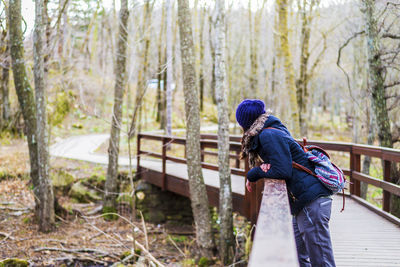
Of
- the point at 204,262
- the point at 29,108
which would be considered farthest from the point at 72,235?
the point at 204,262

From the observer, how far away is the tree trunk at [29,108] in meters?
8.77

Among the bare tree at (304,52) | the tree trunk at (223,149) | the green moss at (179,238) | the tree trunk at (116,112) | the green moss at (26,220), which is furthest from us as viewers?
the bare tree at (304,52)

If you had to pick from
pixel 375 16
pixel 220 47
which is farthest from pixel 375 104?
pixel 220 47

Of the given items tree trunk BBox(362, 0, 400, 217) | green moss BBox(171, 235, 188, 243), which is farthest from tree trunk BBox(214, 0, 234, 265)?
tree trunk BBox(362, 0, 400, 217)

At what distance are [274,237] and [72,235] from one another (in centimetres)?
891

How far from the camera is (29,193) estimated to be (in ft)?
39.8

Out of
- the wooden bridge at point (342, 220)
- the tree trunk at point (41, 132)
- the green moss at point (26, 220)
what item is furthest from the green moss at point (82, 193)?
the wooden bridge at point (342, 220)

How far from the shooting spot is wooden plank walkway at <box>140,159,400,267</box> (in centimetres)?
405

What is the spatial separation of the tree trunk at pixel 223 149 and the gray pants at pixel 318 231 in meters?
4.52

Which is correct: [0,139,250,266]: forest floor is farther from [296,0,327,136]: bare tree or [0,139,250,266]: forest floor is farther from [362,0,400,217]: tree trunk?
[296,0,327,136]: bare tree

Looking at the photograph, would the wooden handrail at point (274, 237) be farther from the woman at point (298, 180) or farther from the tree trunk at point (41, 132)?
the tree trunk at point (41, 132)

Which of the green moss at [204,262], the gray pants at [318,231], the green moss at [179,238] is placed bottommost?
the green moss at [179,238]

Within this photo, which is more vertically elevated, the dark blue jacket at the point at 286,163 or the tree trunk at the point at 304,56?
the tree trunk at the point at 304,56

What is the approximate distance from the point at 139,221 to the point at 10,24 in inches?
267
